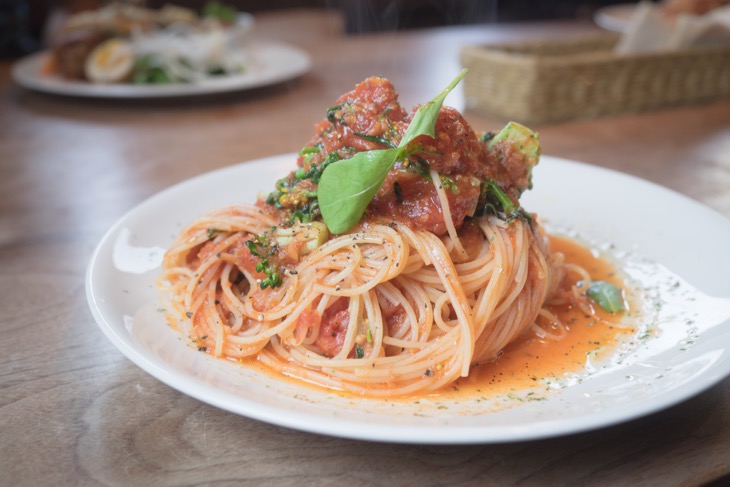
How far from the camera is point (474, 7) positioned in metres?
14.9

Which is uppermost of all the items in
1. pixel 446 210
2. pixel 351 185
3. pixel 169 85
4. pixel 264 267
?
pixel 351 185

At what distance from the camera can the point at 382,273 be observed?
2408 mm

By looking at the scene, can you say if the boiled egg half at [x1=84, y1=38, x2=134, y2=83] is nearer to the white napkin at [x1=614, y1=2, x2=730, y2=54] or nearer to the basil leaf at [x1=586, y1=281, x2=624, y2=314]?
the white napkin at [x1=614, y1=2, x2=730, y2=54]

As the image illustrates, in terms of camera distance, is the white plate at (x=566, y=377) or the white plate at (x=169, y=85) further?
the white plate at (x=169, y=85)

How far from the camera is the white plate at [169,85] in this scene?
5.77 meters

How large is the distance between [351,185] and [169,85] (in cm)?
417

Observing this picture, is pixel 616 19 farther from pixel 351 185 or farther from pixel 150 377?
pixel 150 377

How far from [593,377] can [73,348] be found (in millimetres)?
1820

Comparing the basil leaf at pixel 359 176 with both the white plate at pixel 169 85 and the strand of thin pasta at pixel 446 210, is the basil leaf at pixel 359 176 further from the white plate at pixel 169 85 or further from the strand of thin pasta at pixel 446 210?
the white plate at pixel 169 85

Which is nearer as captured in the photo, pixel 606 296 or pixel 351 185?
pixel 351 185

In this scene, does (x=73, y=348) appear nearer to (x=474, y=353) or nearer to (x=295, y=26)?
(x=474, y=353)

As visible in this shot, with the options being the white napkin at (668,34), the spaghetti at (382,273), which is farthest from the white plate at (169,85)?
the spaghetti at (382,273)

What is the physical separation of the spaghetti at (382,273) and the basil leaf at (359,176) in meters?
0.13

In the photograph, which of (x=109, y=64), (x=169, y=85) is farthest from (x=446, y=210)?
(x=109, y=64)
